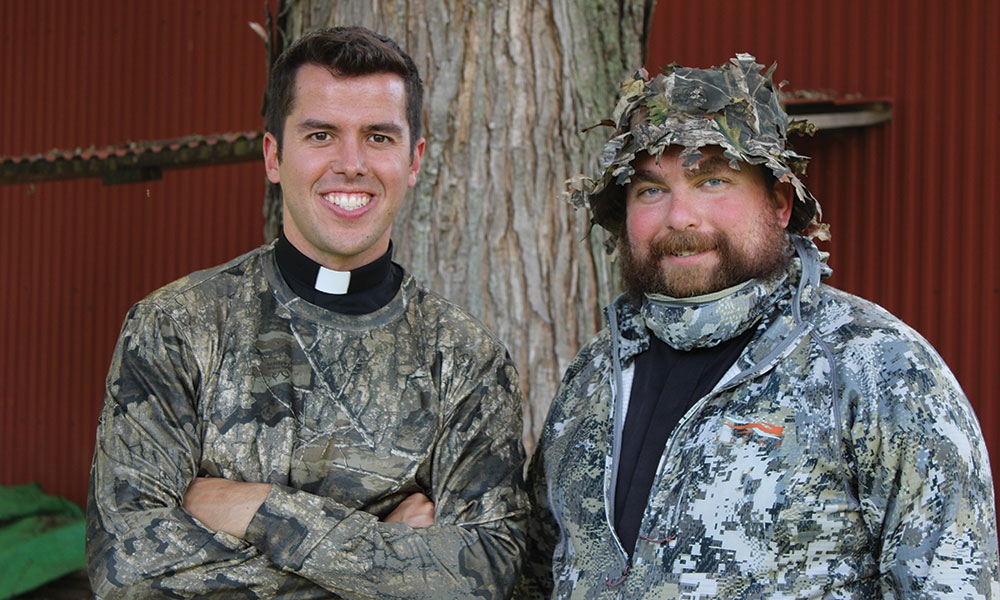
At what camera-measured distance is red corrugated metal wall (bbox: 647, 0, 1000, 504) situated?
19.8ft

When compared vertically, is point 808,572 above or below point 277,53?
below

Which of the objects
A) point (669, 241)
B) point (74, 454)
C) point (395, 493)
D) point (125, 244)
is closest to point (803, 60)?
point (669, 241)

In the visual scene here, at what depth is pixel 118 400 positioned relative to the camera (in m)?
2.53

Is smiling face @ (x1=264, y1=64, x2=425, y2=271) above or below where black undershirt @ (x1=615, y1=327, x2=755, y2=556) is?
above

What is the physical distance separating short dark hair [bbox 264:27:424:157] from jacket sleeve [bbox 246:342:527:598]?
2.38ft

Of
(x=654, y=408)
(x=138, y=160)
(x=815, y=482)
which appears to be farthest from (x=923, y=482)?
(x=138, y=160)

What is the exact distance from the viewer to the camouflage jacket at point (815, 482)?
7.39 ft

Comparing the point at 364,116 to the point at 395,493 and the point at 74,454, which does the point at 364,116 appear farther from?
the point at 74,454

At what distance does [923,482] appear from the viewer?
2.25 m

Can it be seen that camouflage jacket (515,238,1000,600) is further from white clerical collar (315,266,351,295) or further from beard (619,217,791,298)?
white clerical collar (315,266,351,295)

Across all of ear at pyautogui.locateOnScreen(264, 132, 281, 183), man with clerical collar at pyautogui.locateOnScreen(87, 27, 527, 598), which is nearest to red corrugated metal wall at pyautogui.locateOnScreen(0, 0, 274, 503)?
ear at pyautogui.locateOnScreen(264, 132, 281, 183)

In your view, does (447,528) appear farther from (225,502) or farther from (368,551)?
(225,502)

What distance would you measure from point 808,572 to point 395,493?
95 cm

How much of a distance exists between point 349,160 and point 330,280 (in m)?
0.31
